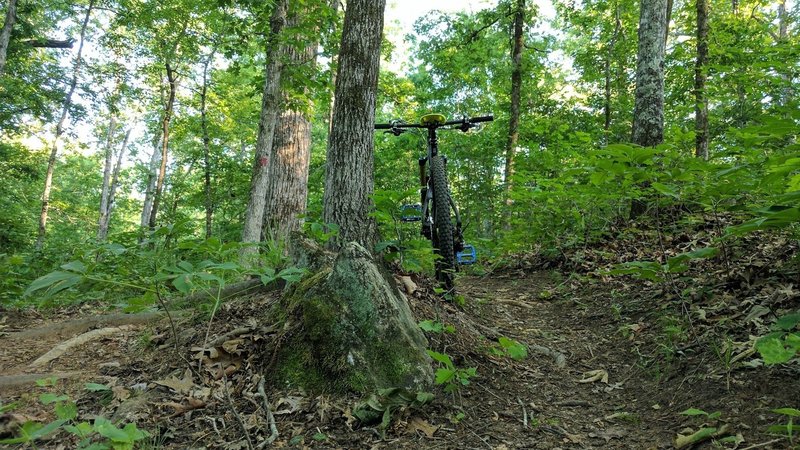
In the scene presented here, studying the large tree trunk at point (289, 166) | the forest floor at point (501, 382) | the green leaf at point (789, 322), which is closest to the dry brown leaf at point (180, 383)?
the forest floor at point (501, 382)

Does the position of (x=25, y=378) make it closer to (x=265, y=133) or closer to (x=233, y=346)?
(x=233, y=346)

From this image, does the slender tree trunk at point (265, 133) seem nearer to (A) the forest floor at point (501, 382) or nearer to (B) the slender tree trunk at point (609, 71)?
(A) the forest floor at point (501, 382)

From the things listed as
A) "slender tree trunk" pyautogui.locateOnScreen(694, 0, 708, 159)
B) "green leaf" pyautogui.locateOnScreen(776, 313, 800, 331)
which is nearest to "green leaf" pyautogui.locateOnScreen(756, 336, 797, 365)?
"green leaf" pyautogui.locateOnScreen(776, 313, 800, 331)

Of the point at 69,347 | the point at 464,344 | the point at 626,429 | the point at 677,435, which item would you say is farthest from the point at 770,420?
the point at 69,347

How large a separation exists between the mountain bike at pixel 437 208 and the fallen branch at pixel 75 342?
2.77 meters

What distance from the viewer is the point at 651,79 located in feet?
19.6

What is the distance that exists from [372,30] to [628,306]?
3.42 metres

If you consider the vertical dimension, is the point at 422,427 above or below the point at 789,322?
below

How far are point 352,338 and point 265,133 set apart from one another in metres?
6.03

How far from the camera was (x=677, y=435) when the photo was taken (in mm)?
1947

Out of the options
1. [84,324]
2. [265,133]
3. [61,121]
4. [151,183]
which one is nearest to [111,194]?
[151,183]

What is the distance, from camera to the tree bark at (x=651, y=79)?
5.90m

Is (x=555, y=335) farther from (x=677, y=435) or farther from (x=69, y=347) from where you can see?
(x=69, y=347)

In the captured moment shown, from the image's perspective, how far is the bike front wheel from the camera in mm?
3723
